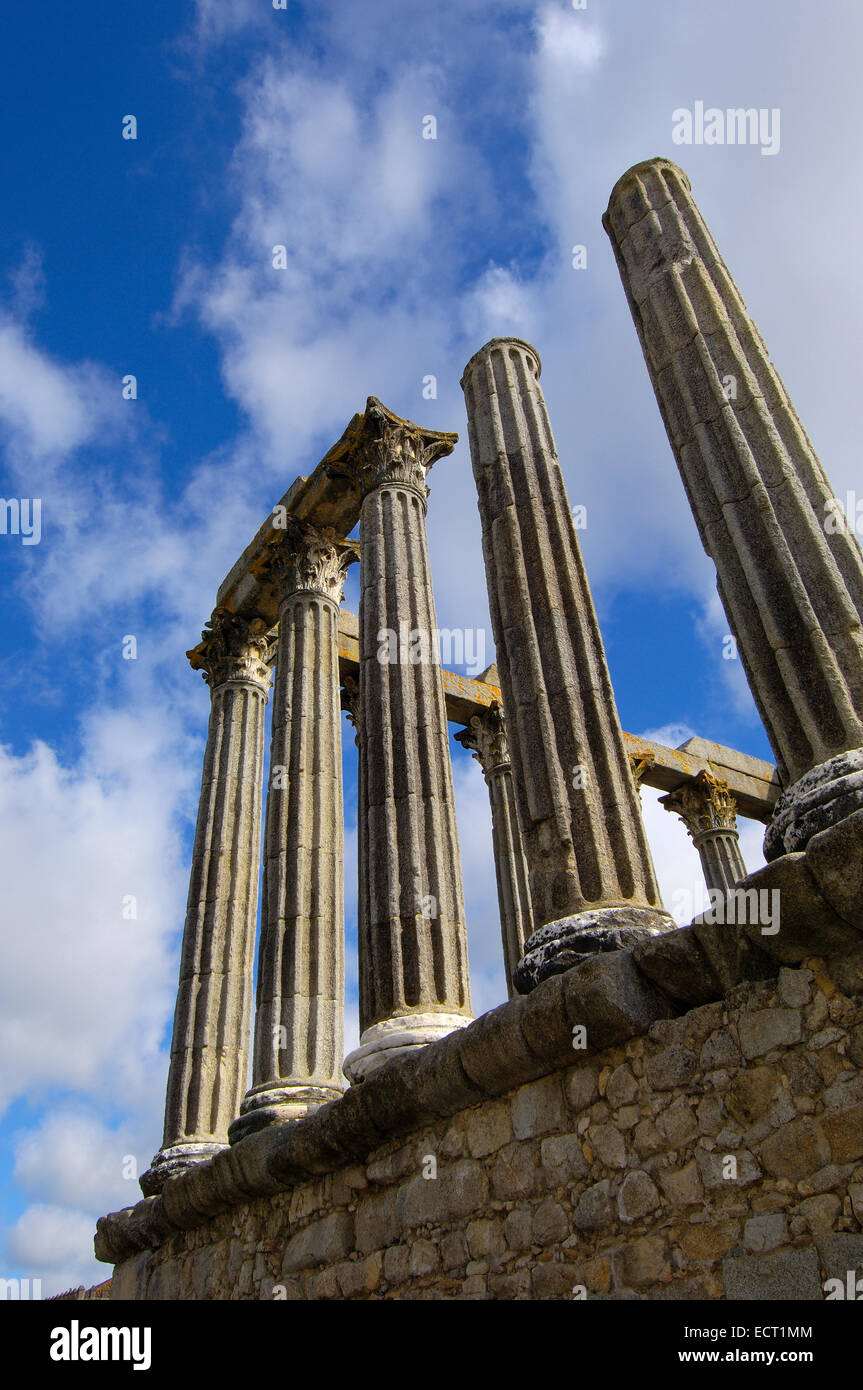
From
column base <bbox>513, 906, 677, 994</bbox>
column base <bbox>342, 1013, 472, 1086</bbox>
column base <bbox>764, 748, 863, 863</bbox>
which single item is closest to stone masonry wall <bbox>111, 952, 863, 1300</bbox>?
column base <bbox>513, 906, 677, 994</bbox>

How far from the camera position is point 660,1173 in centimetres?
544

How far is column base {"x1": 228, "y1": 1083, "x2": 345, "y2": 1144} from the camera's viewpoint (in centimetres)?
1058

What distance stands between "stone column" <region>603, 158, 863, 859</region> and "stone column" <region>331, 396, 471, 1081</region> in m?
3.98

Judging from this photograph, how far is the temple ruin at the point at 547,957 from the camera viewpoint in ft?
16.5

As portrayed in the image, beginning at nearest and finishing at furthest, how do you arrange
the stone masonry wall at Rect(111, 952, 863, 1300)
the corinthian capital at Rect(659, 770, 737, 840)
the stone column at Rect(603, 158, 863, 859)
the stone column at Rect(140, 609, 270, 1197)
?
the stone masonry wall at Rect(111, 952, 863, 1300) → the stone column at Rect(603, 158, 863, 859) → the stone column at Rect(140, 609, 270, 1197) → the corinthian capital at Rect(659, 770, 737, 840)

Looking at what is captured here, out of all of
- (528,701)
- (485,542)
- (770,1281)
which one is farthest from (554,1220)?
(485,542)

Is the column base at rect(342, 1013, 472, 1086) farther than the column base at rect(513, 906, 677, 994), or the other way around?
the column base at rect(342, 1013, 472, 1086)

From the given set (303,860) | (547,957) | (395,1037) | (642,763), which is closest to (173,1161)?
(303,860)

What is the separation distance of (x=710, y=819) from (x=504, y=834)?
7.02 m

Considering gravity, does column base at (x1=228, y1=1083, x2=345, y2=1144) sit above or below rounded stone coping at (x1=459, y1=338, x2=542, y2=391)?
below

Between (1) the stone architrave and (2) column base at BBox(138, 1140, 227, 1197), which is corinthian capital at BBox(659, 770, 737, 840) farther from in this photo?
(2) column base at BBox(138, 1140, 227, 1197)

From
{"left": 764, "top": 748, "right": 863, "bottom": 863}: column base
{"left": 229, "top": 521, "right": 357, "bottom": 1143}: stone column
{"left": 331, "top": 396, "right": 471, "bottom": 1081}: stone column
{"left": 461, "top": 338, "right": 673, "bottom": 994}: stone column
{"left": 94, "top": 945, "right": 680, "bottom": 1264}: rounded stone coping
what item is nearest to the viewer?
{"left": 764, "top": 748, "right": 863, "bottom": 863}: column base

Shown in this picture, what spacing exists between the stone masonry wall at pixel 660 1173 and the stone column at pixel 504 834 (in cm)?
809
